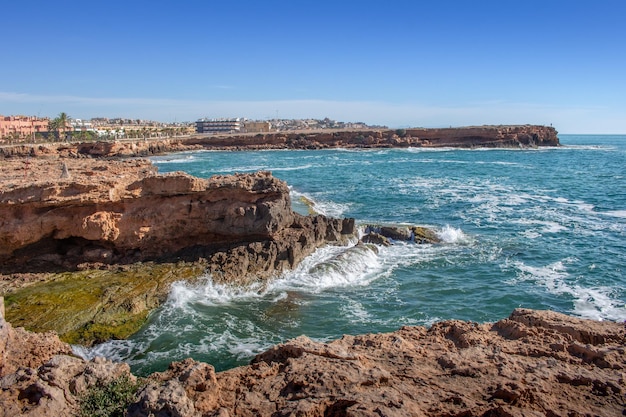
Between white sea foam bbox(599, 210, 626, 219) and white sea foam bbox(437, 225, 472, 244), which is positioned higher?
white sea foam bbox(599, 210, 626, 219)

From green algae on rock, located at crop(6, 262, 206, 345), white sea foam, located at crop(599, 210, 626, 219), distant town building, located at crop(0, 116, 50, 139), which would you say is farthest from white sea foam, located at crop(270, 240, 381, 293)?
distant town building, located at crop(0, 116, 50, 139)

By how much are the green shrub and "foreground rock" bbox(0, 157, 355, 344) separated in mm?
6527

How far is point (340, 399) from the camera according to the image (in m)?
5.71

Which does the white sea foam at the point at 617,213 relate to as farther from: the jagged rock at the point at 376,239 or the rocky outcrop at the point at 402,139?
the rocky outcrop at the point at 402,139

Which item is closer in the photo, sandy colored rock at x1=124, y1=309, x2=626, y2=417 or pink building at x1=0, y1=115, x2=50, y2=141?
sandy colored rock at x1=124, y1=309, x2=626, y2=417

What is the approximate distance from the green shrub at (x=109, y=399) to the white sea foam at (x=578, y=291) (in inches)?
514

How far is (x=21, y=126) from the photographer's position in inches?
4500

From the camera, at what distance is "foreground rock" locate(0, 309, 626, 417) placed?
5.64m

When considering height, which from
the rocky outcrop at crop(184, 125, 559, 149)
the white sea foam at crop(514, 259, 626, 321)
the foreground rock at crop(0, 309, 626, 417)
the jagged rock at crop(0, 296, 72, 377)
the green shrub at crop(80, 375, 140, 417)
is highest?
the rocky outcrop at crop(184, 125, 559, 149)

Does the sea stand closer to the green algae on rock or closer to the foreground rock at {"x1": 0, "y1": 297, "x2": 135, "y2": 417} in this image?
the green algae on rock

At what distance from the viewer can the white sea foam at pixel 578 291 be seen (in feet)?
45.6

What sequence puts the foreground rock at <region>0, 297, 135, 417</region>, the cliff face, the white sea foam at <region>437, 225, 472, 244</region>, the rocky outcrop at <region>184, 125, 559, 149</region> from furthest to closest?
1. the rocky outcrop at <region>184, 125, 559, 149</region>
2. the white sea foam at <region>437, 225, 472, 244</region>
3. the cliff face
4. the foreground rock at <region>0, 297, 135, 417</region>

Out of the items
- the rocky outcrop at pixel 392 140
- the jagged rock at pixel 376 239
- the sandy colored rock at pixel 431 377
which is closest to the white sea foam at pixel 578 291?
the jagged rock at pixel 376 239

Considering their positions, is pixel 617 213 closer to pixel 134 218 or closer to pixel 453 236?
pixel 453 236
